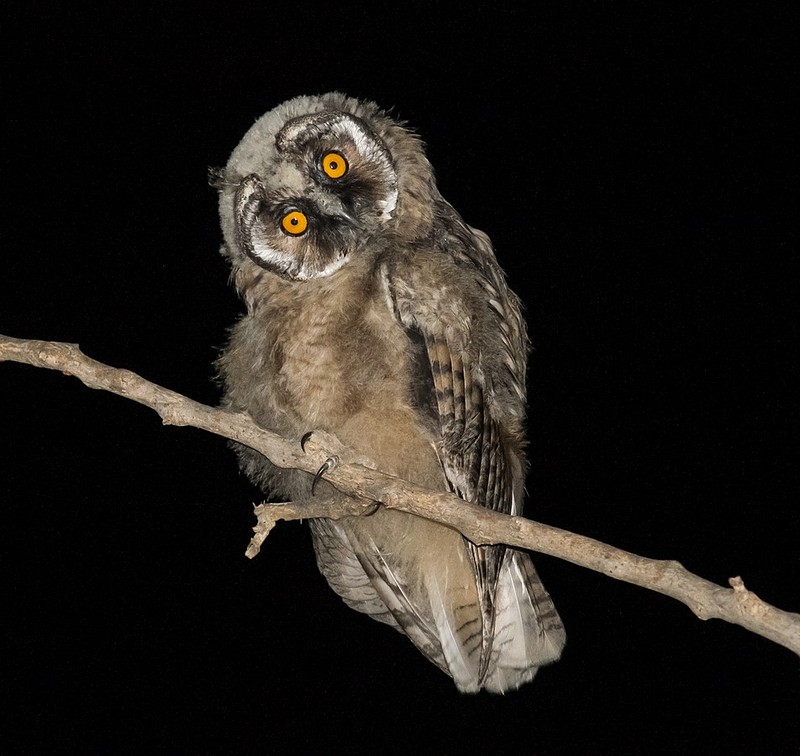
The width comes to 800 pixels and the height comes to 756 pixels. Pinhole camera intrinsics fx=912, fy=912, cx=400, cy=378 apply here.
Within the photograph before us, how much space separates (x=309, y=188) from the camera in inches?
76.7

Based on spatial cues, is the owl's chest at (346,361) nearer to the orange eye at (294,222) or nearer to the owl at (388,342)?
the owl at (388,342)

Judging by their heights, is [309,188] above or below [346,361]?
above

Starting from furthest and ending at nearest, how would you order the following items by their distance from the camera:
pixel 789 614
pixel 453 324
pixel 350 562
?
pixel 350 562 < pixel 453 324 < pixel 789 614

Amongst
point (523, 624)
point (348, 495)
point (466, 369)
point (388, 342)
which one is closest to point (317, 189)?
point (388, 342)

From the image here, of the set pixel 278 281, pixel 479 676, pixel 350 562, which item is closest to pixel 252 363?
pixel 278 281

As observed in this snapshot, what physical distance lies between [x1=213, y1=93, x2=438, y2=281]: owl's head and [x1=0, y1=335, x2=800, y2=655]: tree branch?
399 mm

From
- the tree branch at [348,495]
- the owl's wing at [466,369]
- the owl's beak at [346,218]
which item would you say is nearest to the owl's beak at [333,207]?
the owl's beak at [346,218]

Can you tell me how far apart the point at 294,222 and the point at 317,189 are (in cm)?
9

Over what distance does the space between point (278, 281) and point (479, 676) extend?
41.7 inches

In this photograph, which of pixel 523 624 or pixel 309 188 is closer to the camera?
pixel 309 188

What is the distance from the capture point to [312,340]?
193 centimetres

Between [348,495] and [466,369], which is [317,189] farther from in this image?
[348,495]

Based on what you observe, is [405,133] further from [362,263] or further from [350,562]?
[350,562]

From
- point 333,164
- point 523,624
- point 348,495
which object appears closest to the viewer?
point 348,495
